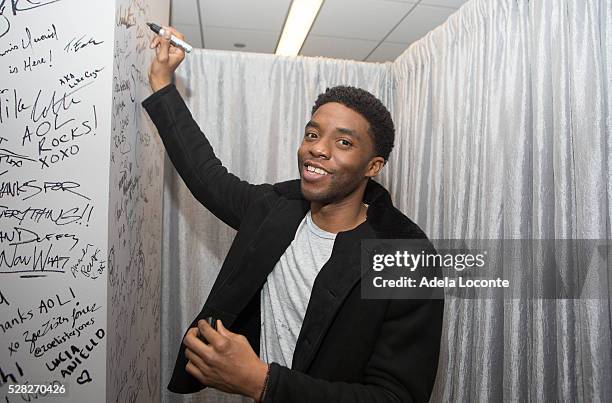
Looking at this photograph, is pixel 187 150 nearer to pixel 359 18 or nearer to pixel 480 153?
pixel 480 153

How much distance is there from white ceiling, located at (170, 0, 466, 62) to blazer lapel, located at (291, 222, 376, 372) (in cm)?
205

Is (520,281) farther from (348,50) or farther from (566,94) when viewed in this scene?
(348,50)

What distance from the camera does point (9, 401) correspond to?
93 centimetres

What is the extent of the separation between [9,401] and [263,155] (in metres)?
1.26

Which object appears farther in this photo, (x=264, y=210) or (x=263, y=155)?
(x=263, y=155)

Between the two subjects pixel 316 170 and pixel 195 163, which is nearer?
pixel 316 170

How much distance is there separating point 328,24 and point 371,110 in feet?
6.74

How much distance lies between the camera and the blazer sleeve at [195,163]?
1298mm

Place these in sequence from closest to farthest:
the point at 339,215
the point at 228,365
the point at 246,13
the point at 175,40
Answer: the point at 228,365, the point at 339,215, the point at 175,40, the point at 246,13

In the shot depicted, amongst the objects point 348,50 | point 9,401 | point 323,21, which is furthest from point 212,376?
point 348,50

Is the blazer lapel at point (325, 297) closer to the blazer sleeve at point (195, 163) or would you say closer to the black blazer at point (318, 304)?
the black blazer at point (318, 304)

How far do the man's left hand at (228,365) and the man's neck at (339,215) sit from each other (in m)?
0.41

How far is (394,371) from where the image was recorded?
3.08 ft
